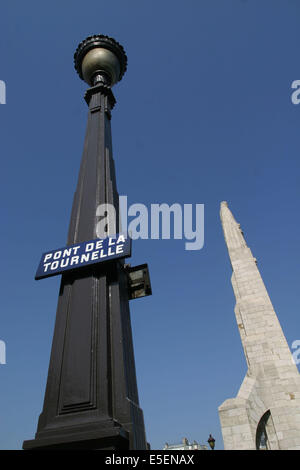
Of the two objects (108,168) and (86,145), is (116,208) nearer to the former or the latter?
(108,168)

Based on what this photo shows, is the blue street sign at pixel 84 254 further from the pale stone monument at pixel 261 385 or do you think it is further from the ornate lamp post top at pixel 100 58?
the pale stone monument at pixel 261 385

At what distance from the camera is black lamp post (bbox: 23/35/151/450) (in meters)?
3.54

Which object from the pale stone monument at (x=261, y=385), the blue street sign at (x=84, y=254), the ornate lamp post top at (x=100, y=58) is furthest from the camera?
the pale stone monument at (x=261, y=385)

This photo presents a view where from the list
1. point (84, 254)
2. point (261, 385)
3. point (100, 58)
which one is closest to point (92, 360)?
point (84, 254)

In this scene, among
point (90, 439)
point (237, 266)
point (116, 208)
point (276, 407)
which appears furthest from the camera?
point (237, 266)

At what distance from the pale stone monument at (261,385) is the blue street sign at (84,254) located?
9783mm

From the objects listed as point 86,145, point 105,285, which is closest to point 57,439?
point 105,285

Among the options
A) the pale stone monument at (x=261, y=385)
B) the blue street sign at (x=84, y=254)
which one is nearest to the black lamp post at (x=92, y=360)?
the blue street sign at (x=84, y=254)

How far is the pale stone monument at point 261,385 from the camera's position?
36.9 ft

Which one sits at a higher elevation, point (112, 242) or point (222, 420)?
point (112, 242)

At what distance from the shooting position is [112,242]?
518 cm

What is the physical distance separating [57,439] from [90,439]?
435 mm

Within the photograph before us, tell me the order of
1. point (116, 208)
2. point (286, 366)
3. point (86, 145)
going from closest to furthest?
1. point (116, 208)
2. point (86, 145)
3. point (286, 366)

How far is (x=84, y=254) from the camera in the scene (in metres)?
5.23
